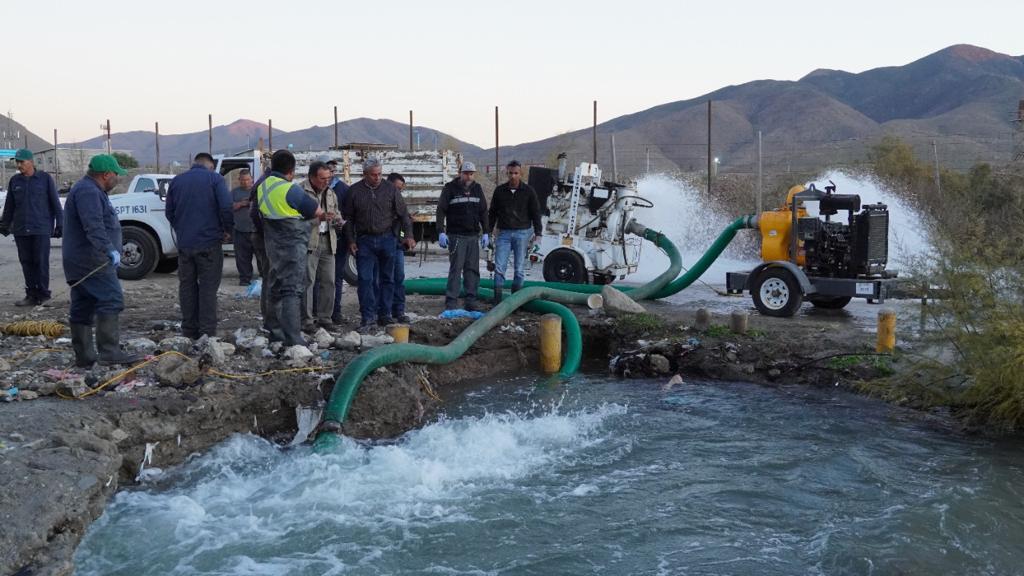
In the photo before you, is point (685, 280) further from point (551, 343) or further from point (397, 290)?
point (397, 290)

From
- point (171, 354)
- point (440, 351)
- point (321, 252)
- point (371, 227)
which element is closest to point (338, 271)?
point (321, 252)

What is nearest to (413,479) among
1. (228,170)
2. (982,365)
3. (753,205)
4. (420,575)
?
(420,575)

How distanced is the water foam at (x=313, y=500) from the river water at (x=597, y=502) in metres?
0.02

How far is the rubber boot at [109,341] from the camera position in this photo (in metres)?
7.34

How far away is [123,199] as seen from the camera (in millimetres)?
13852

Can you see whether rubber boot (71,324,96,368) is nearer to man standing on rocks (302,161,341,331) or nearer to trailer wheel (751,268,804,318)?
man standing on rocks (302,161,341,331)

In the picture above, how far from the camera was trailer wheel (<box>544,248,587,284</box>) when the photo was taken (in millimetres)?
13328

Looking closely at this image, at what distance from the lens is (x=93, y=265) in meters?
7.23

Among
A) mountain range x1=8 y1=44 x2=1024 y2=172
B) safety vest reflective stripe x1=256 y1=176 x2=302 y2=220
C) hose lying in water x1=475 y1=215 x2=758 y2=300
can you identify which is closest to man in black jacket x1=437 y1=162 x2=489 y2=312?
hose lying in water x1=475 y1=215 x2=758 y2=300

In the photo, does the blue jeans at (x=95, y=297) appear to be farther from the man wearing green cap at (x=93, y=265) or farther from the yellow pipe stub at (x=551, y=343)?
the yellow pipe stub at (x=551, y=343)

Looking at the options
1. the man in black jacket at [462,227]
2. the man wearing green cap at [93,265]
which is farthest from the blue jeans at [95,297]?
the man in black jacket at [462,227]

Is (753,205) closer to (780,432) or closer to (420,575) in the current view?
(780,432)

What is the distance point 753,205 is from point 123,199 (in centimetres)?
1469

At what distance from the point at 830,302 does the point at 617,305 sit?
3.47m
